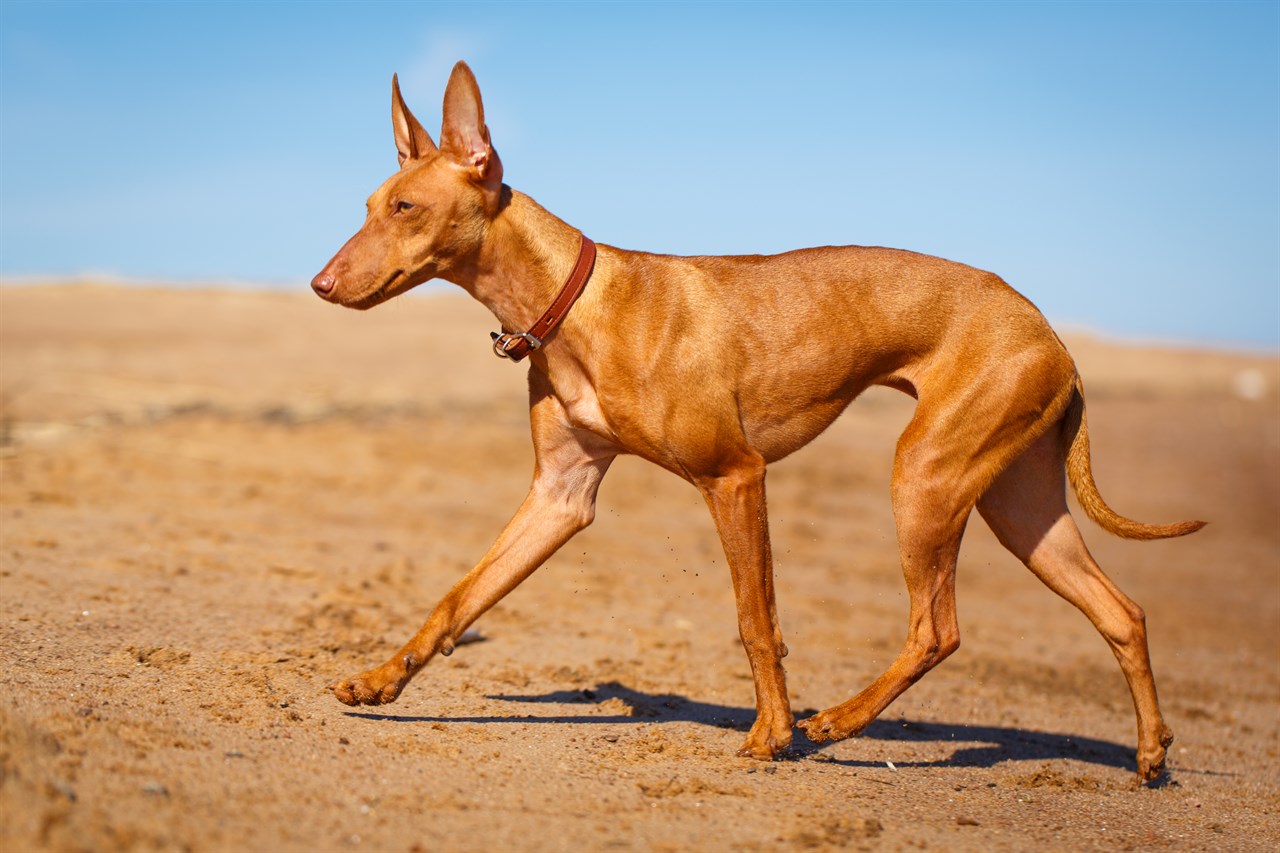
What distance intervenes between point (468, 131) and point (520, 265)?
0.60 metres

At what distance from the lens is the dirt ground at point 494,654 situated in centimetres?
413

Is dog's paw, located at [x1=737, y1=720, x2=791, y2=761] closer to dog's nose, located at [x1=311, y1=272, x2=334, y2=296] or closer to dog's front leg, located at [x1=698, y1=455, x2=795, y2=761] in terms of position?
dog's front leg, located at [x1=698, y1=455, x2=795, y2=761]

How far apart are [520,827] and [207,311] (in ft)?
76.0

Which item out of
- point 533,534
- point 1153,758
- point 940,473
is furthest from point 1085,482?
point 533,534

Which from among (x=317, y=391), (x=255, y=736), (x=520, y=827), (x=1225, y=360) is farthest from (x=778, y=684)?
(x=1225, y=360)

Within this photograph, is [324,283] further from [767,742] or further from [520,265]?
[767,742]

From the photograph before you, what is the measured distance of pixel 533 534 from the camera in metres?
5.59

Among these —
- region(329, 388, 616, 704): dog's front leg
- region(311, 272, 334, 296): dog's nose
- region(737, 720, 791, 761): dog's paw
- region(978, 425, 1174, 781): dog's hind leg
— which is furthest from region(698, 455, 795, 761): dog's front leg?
region(311, 272, 334, 296): dog's nose

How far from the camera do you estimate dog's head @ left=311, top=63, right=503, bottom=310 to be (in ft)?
16.5

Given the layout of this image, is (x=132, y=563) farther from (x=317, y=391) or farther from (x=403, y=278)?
(x=317, y=391)

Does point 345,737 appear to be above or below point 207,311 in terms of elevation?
below

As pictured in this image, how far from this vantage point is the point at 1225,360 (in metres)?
50.9

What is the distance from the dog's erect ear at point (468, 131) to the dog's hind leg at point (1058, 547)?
2.80 metres

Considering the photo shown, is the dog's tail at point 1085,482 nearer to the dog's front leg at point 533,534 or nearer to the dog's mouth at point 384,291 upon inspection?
the dog's front leg at point 533,534
